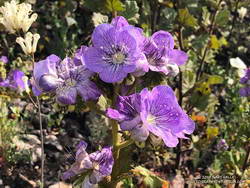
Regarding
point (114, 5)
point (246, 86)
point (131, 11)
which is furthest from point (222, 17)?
point (114, 5)

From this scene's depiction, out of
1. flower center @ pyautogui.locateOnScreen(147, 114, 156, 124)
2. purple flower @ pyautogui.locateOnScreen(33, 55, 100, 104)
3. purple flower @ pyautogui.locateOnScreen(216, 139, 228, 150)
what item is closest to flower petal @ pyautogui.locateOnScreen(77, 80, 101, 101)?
purple flower @ pyautogui.locateOnScreen(33, 55, 100, 104)

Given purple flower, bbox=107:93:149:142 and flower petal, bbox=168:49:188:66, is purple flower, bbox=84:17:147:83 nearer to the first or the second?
purple flower, bbox=107:93:149:142

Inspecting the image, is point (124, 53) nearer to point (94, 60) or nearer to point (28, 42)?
point (94, 60)

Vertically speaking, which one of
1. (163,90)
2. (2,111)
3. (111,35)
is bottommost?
(2,111)

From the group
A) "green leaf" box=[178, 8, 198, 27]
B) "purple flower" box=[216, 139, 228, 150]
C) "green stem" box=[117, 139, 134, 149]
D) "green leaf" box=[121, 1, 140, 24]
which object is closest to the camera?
"green stem" box=[117, 139, 134, 149]

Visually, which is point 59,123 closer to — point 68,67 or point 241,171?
point 241,171

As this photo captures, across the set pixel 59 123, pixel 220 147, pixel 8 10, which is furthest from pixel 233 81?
pixel 8 10
